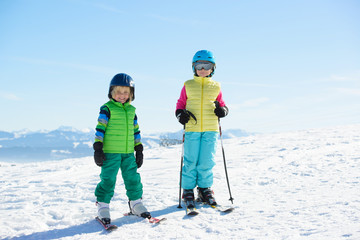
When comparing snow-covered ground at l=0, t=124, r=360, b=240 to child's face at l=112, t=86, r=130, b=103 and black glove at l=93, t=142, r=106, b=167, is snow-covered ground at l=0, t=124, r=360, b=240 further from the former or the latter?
child's face at l=112, t=86, r=130, b=103

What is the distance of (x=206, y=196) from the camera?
4.02 m

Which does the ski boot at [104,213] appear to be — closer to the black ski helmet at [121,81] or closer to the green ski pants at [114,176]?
the green ski pants at [114,176]

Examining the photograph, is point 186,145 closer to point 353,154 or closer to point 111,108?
point 111,108

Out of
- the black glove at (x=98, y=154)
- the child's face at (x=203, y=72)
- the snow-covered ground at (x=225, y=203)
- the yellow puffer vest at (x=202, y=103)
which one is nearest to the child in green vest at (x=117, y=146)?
the black glove at (x=98, y=154)

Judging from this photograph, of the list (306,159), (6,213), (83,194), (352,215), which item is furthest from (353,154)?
(6,213)

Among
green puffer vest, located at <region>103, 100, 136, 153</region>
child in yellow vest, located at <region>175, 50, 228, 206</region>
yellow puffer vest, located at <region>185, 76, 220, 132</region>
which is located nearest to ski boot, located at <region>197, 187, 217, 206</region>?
child in yellow vest, located at <region>175, 50, 228, 206</region>

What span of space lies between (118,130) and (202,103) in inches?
54.9

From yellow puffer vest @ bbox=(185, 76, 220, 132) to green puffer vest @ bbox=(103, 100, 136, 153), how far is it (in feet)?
3.36

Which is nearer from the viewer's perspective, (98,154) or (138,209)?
(98,154)

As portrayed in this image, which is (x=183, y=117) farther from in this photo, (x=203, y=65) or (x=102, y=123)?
(x=102, y=123)

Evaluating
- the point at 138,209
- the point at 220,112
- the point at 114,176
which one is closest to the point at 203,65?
the point at 220,112

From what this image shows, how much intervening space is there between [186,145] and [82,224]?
5.99ft

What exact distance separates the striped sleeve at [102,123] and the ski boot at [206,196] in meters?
1.79

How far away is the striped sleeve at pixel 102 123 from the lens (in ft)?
10.8
